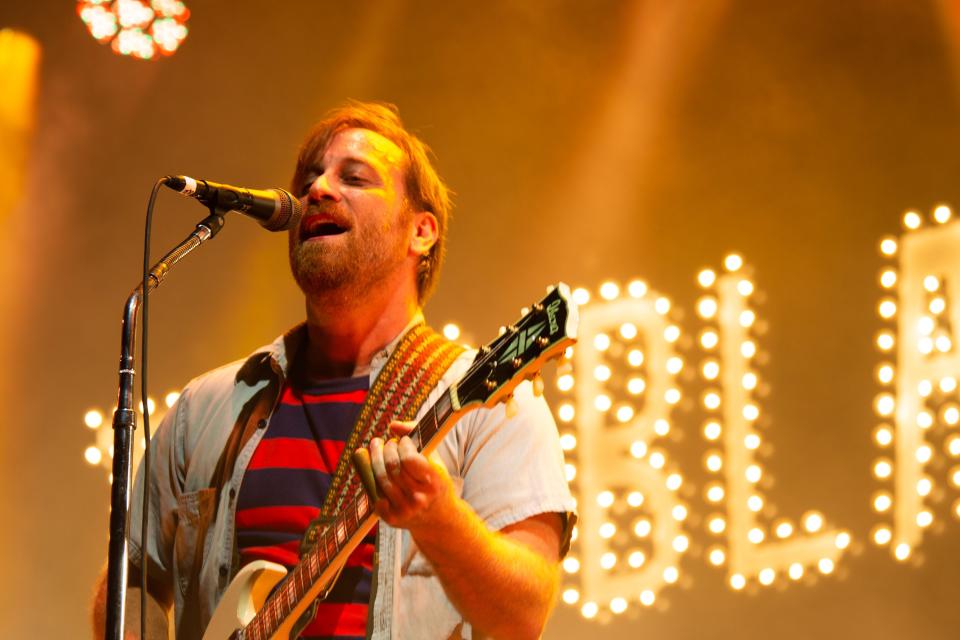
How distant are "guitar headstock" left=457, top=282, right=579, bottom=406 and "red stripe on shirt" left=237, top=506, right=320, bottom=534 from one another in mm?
483

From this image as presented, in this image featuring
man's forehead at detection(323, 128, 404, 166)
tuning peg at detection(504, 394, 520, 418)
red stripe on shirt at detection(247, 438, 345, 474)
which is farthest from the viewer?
man's forehead at detection(323, 128, 404, 166)

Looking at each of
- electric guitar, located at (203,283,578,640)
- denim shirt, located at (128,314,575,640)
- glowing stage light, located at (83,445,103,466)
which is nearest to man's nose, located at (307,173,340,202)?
denim shirt, located at (128,314,575,640)

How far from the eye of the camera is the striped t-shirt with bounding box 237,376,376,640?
1904 millimetres

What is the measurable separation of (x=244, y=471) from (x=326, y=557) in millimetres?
353

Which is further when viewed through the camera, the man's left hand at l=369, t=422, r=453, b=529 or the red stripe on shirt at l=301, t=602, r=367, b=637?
the red stripe on shirt at l=301, t=602, r=367, b=637

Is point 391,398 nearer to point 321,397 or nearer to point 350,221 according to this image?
point 321,397

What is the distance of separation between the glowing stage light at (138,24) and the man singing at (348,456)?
1586 millimetres

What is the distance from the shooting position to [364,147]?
7.55 ft

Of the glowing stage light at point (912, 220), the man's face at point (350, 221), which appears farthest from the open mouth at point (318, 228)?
the glowing stage light at point (912, 220)

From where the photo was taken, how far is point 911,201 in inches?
151

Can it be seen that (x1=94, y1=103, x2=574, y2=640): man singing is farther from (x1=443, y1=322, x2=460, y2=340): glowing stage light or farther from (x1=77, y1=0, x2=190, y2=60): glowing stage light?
(x1=77, y1=0, x2=190, y2=60): glowing stage light

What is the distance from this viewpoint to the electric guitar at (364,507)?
1.56 meters

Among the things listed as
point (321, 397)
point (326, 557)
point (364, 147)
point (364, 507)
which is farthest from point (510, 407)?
point (364, 147)

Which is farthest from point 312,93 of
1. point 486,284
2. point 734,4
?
point 734,4
